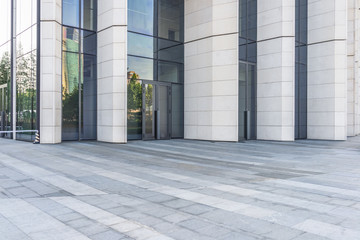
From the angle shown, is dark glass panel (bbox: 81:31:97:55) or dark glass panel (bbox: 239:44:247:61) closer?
dark glass panel (bbox: 81:31:97:55)

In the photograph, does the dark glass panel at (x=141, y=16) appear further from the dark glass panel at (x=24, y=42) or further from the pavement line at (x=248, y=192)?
the pavement line at (x=248, y=192)

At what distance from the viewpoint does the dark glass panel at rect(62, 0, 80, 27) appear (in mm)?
17891

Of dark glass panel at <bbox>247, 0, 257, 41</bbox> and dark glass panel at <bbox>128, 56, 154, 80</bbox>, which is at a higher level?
dark glass panel at <bbox>247, 0, 257, 41</bbox>

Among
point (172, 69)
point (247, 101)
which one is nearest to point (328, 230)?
point (247, 101)

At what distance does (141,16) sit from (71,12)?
4150 millimetres

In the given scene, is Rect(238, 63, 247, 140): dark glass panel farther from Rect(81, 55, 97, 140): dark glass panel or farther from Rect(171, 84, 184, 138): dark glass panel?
Rect(81, 55, 97, 140): dark glass panel

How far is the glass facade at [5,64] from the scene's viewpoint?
71.2ft

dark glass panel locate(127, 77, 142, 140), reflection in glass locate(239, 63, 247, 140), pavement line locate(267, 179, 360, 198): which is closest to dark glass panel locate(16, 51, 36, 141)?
dark glass panel locate(127, 77, 142, 140)

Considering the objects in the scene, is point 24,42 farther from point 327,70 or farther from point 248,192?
point 327,70

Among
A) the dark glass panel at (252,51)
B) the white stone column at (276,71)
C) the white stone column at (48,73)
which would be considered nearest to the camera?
the white stone column at (48,73)

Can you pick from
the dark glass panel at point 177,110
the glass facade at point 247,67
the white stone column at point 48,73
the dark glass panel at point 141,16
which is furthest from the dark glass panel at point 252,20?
the white stone column at point 48,73

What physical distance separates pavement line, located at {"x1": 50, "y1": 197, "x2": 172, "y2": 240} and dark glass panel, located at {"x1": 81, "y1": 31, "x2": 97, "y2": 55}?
1429 cm

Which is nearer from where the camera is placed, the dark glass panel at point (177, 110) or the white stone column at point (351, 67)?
the dark glass panel at point (177, 110)

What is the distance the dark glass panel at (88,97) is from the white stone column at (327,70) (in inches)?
600
